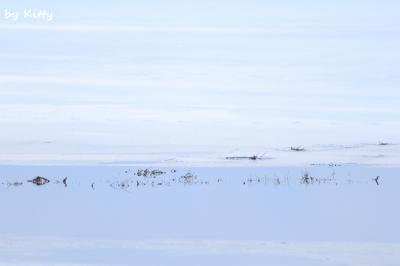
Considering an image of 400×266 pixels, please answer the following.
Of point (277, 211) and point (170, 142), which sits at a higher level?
point (170, 142)

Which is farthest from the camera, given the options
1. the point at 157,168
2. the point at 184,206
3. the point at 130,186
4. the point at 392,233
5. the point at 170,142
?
the point at 170,142

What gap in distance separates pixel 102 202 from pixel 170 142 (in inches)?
264

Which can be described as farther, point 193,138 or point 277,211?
point 193,138

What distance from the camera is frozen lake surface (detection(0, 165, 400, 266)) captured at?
12.1 m

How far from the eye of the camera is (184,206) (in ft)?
51.7

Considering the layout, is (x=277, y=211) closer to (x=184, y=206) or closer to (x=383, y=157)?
(x=184, y=206)

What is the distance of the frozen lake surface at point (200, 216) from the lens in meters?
12.1

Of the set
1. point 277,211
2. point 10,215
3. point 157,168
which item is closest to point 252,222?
point 277,211

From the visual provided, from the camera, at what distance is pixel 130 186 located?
707 inches

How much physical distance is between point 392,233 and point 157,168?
277 inches

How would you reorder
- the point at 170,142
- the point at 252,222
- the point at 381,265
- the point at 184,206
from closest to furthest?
1. the point at 381,265
2. the point at 252,222
3. the point at 184,206
4. the point at 170,142

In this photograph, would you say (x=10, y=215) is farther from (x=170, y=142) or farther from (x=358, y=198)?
(x=170, y=142)

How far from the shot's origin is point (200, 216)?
583 inches

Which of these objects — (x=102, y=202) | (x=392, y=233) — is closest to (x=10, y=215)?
(x=102, y=202)
